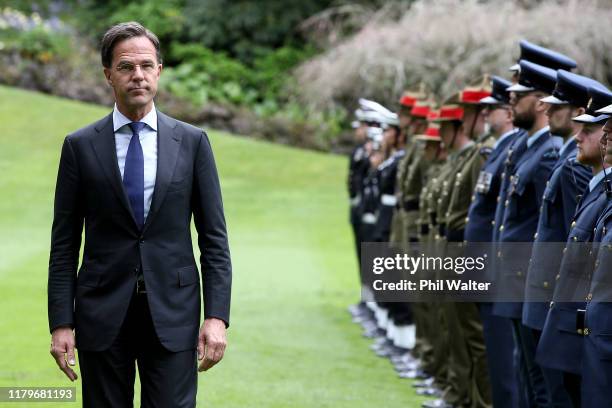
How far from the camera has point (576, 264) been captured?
580cm

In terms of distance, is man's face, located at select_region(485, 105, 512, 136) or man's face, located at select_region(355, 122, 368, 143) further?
Result: man's face, located at select_region(355, 122, 368, 143)

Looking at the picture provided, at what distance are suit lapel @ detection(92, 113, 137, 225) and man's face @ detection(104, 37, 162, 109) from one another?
0.12 metres

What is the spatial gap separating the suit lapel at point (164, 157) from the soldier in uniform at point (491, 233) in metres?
3.40

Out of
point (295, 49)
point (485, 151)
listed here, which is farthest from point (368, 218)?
point (295, 49)

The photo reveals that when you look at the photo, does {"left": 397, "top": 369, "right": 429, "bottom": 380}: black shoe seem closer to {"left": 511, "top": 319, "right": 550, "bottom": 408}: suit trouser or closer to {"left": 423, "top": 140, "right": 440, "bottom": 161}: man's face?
{"left": 423, "top": 140, "right": 440, "bottom": 161}: man's face

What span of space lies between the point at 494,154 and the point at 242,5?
121 feet

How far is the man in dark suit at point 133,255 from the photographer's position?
4988 mm

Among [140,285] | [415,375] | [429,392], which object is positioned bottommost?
[415,375]

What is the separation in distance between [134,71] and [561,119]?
8.52 feet

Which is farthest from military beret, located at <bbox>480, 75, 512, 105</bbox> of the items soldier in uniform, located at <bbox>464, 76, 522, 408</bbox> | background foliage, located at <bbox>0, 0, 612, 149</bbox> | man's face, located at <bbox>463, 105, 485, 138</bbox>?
background foliage, located at <bbox>0, 0, 612, 149</bbox>

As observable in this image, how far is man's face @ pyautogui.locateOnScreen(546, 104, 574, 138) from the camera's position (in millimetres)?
6695

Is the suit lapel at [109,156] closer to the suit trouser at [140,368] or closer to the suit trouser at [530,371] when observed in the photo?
the suit trouser at [140,368]

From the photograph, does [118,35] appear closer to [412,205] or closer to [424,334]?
[424,334]

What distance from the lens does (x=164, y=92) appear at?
39969mm
